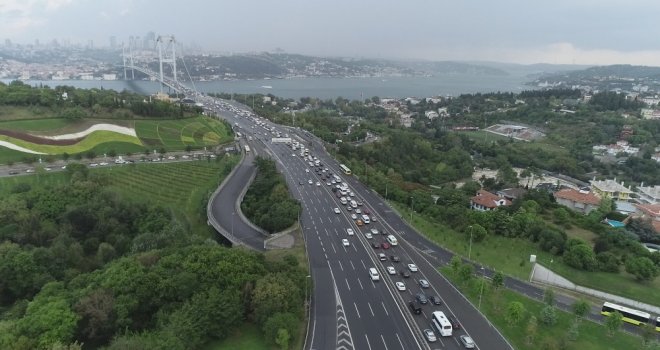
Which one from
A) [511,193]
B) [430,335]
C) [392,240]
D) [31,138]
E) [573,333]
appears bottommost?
[511,193]

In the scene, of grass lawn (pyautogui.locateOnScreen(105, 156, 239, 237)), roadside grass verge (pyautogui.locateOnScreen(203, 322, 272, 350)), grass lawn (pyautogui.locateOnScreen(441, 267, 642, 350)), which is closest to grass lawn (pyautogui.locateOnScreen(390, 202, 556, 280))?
grass lawn (pyautogui.locateOnScreen(441, 267, 642, 350))

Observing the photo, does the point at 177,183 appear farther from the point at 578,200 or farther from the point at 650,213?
the point at 650,213

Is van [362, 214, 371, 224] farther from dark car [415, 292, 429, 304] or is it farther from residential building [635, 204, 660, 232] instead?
residential building [635, 204, 660, 232]

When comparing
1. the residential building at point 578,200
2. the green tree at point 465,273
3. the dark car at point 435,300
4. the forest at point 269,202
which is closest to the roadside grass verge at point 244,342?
the dark car at point 435,300

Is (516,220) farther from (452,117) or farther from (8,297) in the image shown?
(452,117)

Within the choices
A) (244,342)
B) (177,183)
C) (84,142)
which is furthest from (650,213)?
(84,142)

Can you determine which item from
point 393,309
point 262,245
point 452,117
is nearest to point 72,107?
point 262,245
